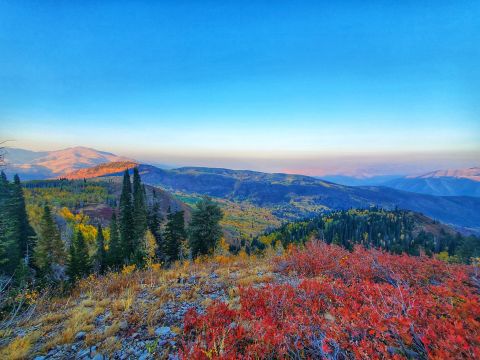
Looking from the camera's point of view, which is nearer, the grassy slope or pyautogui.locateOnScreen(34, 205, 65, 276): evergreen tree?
the grassy slope

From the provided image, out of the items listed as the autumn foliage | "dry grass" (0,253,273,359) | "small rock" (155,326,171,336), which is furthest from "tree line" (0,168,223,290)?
"small rock" (155,326,171,336)

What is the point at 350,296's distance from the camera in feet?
28.0

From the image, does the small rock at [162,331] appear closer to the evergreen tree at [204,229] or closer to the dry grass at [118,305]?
the dry grass at [118,305]

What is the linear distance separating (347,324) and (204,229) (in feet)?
93.8

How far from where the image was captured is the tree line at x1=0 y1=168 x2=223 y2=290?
33656 mm

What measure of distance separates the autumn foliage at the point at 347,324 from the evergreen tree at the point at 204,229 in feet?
77.7

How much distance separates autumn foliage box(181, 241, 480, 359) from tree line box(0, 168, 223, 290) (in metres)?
24.1

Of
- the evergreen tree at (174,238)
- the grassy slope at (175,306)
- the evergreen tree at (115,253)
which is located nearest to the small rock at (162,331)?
the grassy slope at (175,306)

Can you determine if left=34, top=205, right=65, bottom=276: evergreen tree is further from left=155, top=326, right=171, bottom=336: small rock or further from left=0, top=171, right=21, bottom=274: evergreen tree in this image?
left=155, top=326, right=171, bottom=336: small rock

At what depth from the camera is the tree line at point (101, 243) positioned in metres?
33.7

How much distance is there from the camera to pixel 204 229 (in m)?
33.4

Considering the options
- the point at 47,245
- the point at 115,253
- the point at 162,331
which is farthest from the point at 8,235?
the point at 162,331

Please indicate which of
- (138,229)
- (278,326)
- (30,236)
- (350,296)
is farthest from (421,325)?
(30,236)

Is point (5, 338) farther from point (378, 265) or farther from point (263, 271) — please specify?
point (378, 265)
